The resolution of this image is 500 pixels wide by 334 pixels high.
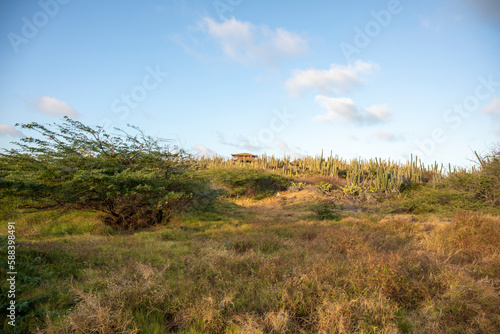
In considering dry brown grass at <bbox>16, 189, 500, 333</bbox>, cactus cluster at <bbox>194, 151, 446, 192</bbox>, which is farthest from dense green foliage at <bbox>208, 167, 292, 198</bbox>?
dry brown grass at <bbox>16, 189, 500, 333</bbox>

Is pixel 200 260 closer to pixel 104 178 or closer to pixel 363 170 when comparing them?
pixel 104 178

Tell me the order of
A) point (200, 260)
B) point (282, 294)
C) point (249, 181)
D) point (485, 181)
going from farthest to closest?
point (249, 181)
point (485, 181)
point (200, 260)
point (282, 294)

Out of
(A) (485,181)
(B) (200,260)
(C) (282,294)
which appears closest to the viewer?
(C) (282,294)

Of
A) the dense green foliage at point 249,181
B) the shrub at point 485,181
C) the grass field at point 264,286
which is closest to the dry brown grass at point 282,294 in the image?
the grass field at point 264,286

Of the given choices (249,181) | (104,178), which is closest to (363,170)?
(249,181)

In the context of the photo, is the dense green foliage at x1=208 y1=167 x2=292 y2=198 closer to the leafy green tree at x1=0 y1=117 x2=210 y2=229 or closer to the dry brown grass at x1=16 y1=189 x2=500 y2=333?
the leafy green tree at x1=0 y1=117 x2=210 y2=229

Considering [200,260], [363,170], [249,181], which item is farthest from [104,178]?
[363,170]

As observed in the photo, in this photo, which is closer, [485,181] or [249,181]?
[485,181]

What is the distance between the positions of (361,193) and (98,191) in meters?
19.3

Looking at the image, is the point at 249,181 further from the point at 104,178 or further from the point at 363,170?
the point at 104,178

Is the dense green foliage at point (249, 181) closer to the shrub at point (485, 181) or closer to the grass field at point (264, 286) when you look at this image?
the shrub at point (485, 181)

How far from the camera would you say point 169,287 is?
437cm

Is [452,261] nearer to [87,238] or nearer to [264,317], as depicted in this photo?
[264,317]

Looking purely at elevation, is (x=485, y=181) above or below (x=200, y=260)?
above
